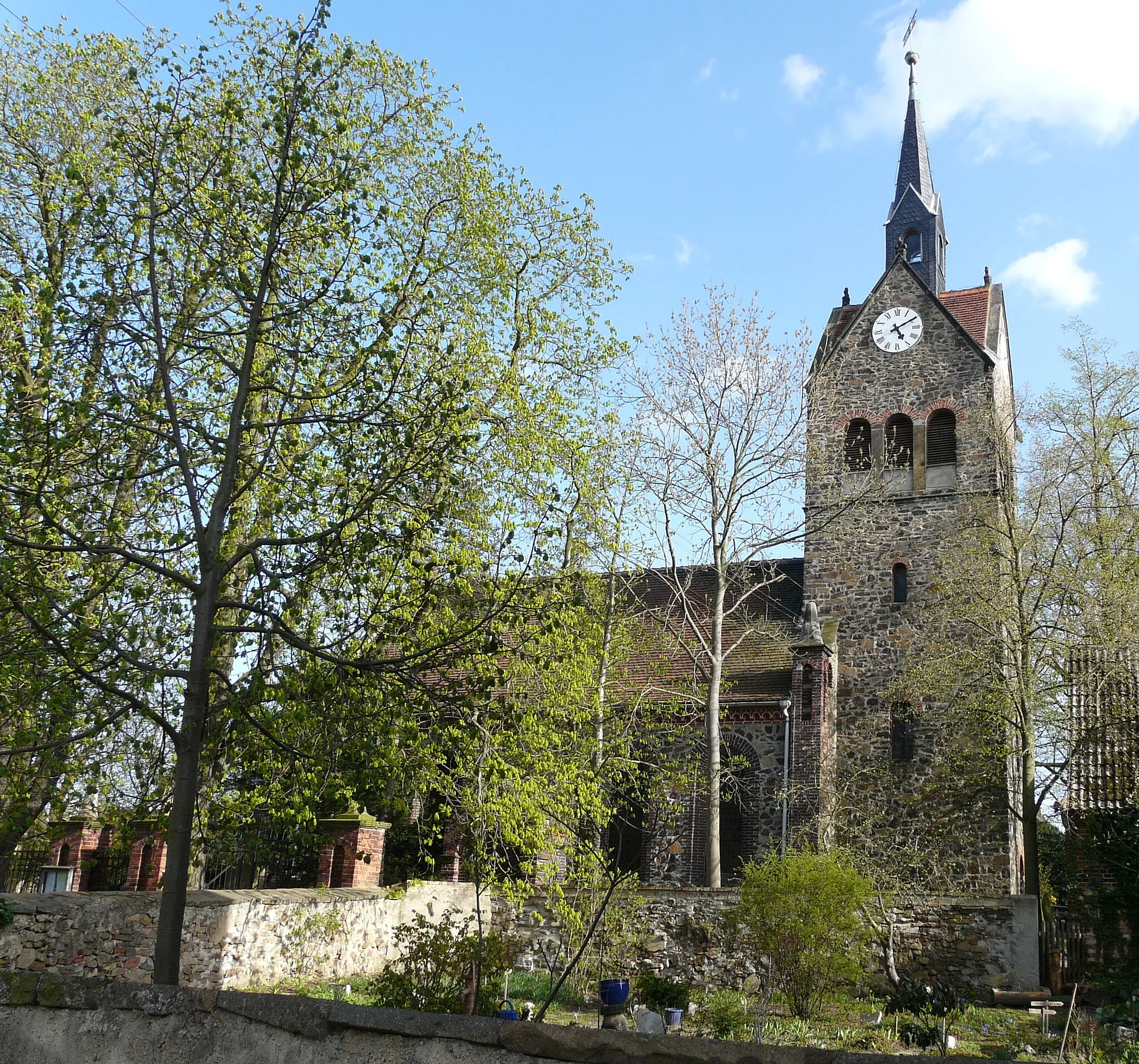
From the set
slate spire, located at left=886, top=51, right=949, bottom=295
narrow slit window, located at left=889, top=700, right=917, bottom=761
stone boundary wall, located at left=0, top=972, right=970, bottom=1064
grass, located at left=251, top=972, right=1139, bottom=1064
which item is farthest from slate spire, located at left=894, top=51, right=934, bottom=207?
stone boundary wall, located at left=0, top=972, right=970, bottom=1064

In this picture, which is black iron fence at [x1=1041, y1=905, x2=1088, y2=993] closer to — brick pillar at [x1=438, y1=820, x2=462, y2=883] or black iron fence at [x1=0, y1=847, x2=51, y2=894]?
brick pillar at [x1=438, y1=820, x2=462, y2=883]

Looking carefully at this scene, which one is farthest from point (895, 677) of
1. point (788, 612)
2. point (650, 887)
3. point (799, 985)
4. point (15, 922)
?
point (15, 922)

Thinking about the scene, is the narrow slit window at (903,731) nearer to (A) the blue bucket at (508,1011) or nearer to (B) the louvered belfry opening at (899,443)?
(B) the louvered belfry opening at (899,443)

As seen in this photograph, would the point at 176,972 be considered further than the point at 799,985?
No

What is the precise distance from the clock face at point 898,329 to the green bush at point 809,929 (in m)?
15.0

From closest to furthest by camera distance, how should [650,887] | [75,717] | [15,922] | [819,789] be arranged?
[75,717] → [15,922] → [650,887] → [819,789]

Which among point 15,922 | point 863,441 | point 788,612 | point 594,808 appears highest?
point 863,441

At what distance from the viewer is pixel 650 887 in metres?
17.6

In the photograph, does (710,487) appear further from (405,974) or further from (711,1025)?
(405,974)

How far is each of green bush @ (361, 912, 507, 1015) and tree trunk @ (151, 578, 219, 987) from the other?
3.58m

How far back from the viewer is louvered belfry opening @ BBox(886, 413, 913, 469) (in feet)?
80.3

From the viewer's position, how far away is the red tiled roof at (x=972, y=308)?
25.0 m

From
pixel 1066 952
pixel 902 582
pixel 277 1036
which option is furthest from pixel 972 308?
pixel 277 1036

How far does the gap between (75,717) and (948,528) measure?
785 inches
